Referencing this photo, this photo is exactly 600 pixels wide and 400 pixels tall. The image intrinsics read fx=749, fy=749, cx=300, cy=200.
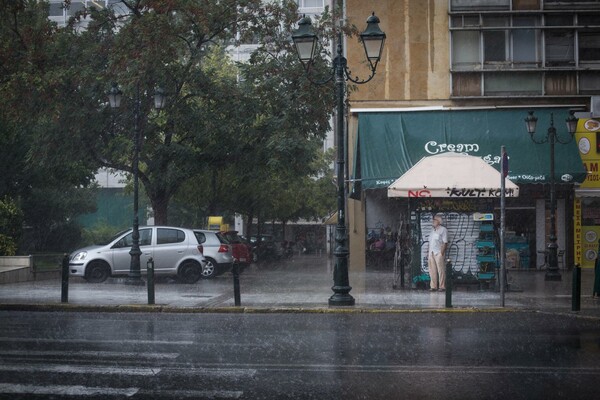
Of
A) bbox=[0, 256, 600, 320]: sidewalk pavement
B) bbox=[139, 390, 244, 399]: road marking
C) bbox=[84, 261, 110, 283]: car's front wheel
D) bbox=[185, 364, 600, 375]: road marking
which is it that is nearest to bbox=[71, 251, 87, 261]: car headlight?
bbox=[84, 261, 110, 283]: car's front wheel

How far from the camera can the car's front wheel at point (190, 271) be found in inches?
895

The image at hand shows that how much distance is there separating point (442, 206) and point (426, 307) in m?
4.21

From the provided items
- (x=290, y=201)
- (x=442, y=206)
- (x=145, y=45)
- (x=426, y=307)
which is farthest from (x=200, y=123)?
(x=290, y=201)

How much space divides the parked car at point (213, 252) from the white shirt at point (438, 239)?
7527mm

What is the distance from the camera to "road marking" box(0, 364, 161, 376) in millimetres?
8461

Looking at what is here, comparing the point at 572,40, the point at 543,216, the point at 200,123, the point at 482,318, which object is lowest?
the point at 482,318

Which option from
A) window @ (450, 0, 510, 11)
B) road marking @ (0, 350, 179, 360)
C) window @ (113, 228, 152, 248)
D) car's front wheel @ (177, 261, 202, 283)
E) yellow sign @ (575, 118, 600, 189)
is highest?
window @ (450, 0, 510, 11)

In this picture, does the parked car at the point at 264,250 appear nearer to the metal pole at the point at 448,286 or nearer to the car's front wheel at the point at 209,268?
the car's front wheel at the point at 209,268

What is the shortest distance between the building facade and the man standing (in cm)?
799

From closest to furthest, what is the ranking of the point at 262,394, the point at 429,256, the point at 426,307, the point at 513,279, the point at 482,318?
the point at 262,394 → the point at 482,318 → the point at 426,307 → the point at 429,256 → the point at 513,279

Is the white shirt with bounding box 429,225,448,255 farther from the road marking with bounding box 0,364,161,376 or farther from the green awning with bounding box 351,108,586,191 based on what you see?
the road marking with bounding box 0,364,161,376

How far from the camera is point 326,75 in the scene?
2556cm

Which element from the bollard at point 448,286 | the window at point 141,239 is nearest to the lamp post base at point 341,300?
the bollard at point 448,286

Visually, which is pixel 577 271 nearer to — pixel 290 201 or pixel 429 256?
pixel 429 256
